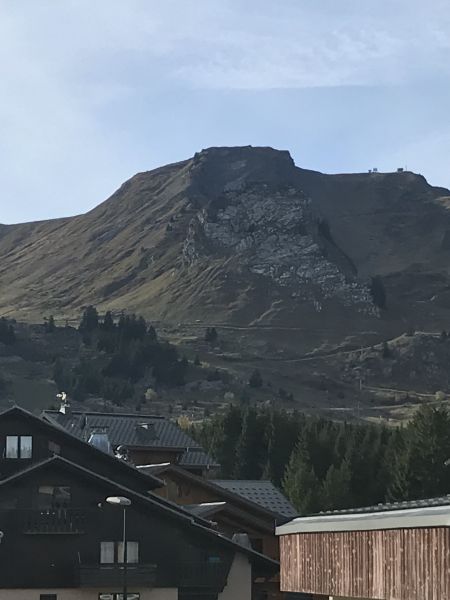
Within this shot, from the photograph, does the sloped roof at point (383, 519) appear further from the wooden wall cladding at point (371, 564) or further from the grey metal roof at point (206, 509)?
the grey metal roof at point (206, 509)

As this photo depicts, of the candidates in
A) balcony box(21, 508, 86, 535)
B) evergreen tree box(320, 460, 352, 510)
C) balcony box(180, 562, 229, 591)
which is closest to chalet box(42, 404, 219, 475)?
evergreen tree box(320, 460, 352, 510)

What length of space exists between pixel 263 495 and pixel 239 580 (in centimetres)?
1844

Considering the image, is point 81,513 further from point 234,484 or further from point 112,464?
point 234,484

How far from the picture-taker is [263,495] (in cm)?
6875

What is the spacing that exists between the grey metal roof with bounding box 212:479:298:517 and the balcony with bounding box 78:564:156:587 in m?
18.1

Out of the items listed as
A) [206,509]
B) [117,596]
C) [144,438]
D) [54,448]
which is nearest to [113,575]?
[117,596]

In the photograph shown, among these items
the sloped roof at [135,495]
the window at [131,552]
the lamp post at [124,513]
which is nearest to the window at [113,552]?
the window at [131,552]

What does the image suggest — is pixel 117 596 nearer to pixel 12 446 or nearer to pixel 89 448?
pixel 89 448

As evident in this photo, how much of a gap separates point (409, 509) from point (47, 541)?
25339 mm

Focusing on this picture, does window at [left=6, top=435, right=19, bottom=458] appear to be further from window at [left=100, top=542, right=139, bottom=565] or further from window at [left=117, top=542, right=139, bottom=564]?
window at [left=117, top=542, right=139, bottom=564]

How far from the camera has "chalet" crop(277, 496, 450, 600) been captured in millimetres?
22031

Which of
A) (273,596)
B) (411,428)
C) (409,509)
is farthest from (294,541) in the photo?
(411,428)

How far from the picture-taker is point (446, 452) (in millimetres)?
87062

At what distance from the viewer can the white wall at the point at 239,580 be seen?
50156mm
